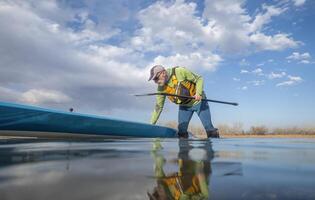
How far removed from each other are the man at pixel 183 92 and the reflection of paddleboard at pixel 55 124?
1.23 m

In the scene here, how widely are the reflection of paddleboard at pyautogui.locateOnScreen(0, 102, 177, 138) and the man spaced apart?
1.23 metres

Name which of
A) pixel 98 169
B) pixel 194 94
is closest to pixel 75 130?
pixel 194 94

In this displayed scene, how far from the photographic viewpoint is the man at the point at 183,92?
896cm

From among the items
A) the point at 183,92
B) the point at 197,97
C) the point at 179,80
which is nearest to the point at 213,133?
the point at 197,97

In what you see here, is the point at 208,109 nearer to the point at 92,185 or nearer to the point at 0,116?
the point at 0,116

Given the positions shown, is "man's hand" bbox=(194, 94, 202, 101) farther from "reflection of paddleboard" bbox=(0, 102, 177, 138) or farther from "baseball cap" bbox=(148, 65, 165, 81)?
"reflection of paddleboard" bbox=(0, 102, 177, 138)

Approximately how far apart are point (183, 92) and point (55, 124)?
148 inches

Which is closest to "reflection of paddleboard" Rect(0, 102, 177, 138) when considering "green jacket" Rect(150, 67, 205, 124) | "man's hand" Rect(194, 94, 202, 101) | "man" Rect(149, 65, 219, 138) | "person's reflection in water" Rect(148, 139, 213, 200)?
"green jacket" Rect(150, 67, 205, 124)

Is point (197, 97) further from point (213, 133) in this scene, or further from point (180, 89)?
point (213, 133)

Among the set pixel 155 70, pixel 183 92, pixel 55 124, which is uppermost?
pixel 155 70

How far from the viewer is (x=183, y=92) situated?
907cm

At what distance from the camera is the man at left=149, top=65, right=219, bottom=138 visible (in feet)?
29.4

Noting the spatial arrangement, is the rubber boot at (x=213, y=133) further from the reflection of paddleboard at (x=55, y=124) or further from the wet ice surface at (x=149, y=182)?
the wet ice surface at (x=149, y=182)

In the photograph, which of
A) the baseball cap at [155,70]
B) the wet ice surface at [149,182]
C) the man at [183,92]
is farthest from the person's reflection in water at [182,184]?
the man at [183,92]
